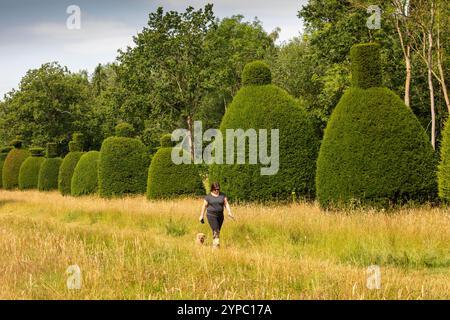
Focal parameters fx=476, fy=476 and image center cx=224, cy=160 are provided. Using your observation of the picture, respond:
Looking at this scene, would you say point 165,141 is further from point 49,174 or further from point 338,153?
point 49,174

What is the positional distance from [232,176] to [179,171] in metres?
4.26

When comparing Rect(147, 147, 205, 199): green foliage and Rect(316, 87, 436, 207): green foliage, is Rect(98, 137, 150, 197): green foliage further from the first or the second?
Rect(316, 87, 436, 207): green foliage

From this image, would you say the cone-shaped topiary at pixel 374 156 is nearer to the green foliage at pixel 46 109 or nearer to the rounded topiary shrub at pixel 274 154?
the rounded topiary shrub at pixel 274 154

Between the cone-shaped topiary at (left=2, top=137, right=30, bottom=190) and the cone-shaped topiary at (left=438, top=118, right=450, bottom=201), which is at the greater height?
the cone-shaped topiary at (left=438, top=118, right=450, bottom=201)

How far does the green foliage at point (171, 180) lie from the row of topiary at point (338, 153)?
4cm

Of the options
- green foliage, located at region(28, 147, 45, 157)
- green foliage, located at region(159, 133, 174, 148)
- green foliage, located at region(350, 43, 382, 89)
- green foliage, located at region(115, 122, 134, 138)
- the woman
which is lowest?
the woman

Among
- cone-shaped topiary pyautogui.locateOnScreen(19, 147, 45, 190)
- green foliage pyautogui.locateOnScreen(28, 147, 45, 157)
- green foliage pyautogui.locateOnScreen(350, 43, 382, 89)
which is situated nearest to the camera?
green foliage pyautogui.locateOnScreen(350, 43, 382, 89)

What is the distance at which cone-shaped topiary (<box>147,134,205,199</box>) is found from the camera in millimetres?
18781

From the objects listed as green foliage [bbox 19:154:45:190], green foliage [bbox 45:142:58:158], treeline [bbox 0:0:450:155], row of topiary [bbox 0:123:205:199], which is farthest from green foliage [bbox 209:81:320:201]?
green foliage [bbox 19:154:45:190]

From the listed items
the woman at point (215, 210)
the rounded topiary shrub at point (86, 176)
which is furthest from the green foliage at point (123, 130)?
the woman at point (215, 210)

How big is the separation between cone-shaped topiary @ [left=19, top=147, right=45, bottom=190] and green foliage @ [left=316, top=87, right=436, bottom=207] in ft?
80.3

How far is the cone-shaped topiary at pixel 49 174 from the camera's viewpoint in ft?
98.2

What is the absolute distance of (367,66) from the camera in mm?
13414
